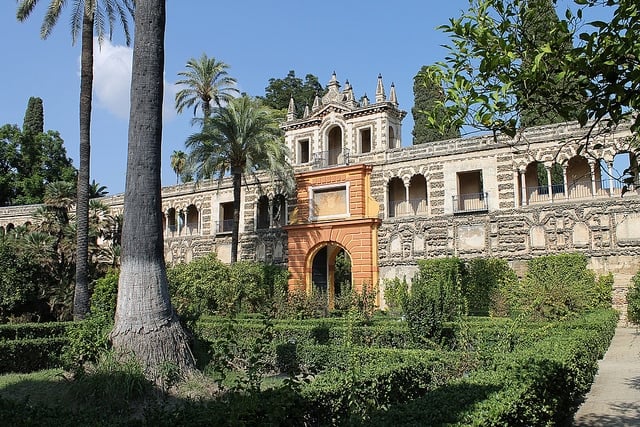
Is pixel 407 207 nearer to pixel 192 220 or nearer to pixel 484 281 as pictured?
pixel 484 281

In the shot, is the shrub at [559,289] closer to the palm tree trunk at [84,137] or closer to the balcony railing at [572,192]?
the balcony railing at [572,192]

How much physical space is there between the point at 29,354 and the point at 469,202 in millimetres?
19464

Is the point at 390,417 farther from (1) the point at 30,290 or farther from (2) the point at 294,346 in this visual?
(1) the point at 30,290

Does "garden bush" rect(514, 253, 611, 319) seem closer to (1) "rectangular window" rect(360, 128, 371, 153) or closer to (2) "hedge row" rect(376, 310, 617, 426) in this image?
(2) "hedge row" rect(376, 310, 617, 426)

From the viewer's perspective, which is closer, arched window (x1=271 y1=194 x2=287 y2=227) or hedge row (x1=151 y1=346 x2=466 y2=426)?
hedge row (x1=151 y1=346 x2=466 y2=426)

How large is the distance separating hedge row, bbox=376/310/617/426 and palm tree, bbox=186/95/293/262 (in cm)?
1979

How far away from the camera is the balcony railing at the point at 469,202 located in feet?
84.7

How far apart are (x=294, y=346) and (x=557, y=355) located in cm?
727

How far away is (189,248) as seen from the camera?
35219mm

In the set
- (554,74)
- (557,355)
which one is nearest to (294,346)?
(557,355)

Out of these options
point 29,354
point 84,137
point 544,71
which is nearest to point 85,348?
point 29,354

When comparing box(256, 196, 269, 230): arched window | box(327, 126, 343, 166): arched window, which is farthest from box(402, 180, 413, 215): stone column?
box(256, 196, 269, 230): arched window

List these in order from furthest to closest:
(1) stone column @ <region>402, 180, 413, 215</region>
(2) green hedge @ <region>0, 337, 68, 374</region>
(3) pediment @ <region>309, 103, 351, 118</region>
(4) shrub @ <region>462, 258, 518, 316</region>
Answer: (3) pediment @ <region>309, 103, 351, 118</region> → (1) stone column @ <region>402, 180, 413, 215</region> → (4) shrub @ <region>462, 258, 518, 316</region> → (2) green hedge @ <region>0, 337, 68, 374</region>

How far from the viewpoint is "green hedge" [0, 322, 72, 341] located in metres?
15.6
